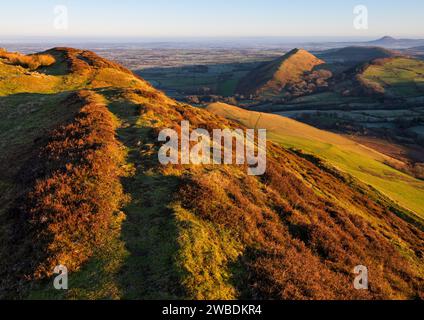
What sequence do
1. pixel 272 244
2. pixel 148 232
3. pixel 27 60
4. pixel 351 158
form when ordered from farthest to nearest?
pixel 351 158 < pixel 27 60 < pixel 272 244 < pixel 148 232

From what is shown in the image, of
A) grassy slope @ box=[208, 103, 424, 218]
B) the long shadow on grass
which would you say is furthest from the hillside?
grassy slope @ box=[208, 103, 424, 218]

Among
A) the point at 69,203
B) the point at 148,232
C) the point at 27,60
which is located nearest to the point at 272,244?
the point at 148,232

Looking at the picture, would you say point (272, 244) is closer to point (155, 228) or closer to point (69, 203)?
point (155, 228)

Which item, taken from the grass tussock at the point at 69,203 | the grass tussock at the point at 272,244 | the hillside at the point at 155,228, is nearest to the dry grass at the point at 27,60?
the hillside at the point at 155,228

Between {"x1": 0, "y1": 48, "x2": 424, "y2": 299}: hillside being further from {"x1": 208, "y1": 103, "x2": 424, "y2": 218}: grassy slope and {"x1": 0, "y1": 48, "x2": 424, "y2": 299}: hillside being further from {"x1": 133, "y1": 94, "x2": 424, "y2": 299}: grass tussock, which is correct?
{"x1": 208, "y1": 103, "x2": 424, "y2": 218}: grassy slope

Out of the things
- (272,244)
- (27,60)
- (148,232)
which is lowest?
(272,244)

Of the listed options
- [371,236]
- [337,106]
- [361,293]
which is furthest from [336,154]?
[337,106]
